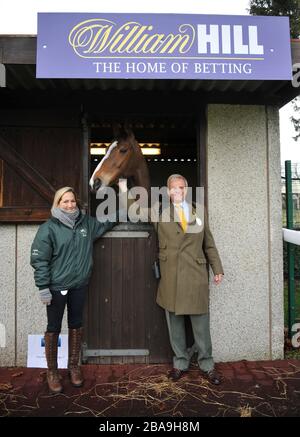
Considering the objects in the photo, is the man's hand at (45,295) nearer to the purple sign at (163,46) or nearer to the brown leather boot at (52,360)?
the brown leather boot at (52,360)

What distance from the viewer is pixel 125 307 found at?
4.11 metres

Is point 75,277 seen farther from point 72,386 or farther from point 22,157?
point 22,157

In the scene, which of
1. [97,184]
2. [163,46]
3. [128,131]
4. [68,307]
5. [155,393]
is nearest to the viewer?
[163,46]

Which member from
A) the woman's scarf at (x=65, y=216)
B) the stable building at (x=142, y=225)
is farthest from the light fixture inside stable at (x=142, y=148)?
the woman's scarf at (x=65, y=216)

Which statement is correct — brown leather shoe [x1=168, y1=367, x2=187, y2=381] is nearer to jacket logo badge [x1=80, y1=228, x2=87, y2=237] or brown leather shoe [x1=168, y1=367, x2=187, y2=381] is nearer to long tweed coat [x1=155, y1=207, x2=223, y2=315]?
long tweed coat [x1=155, y1=207, x2=223, y2=315]

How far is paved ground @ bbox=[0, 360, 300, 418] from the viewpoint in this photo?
10.1 feet

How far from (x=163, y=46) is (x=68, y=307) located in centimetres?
233

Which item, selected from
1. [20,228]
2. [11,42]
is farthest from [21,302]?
[11,42]

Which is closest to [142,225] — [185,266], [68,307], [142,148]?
[185,266]

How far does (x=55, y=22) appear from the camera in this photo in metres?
3.21

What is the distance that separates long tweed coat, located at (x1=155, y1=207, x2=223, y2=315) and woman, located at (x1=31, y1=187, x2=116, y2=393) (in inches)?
28.2

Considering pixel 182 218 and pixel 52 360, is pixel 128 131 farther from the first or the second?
pixel 52 360

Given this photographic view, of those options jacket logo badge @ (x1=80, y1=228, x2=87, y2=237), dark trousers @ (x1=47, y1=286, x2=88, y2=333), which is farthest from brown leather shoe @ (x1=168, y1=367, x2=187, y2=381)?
jacket logo badge @ (x1=80, y1=228, x2=87, y2=237)

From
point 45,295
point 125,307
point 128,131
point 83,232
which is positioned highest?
point 128,131
